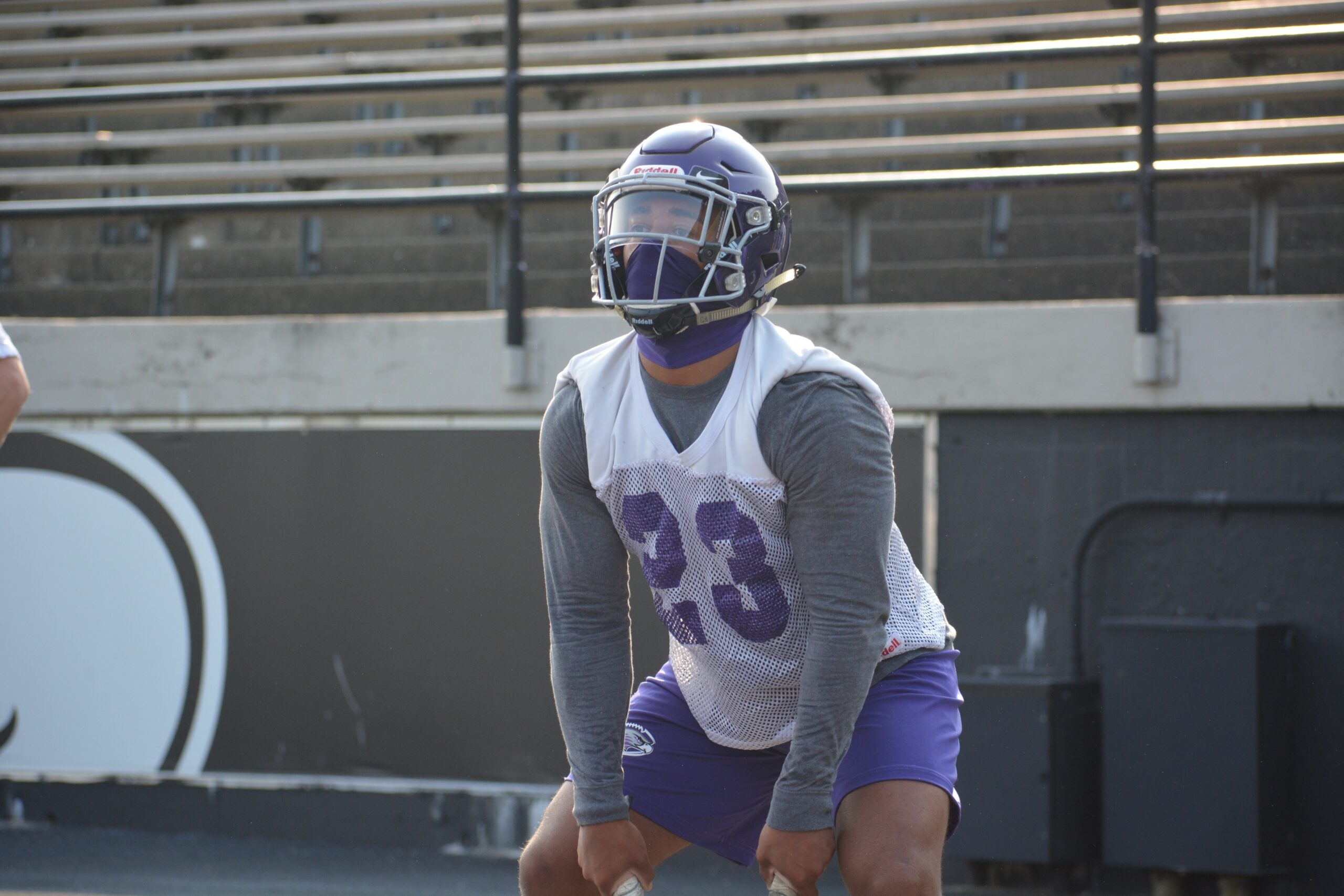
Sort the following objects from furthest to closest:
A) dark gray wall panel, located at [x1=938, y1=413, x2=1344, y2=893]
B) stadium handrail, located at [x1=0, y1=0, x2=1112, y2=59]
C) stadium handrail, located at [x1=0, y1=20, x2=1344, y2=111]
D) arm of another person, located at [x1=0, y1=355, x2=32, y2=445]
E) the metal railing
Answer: stadium handrail, located at [x1=0, y1=0, x2=1112, y2=59], stadium handrail, located at [x1=0, y1=20, x2=1344, y2=111], the metal railing, dark gray wall panel, located at [x1=938, y1=413, x2=1344, y2=893], arm of another person, located at [x1=0, y1=355, x2=32, y2=445]

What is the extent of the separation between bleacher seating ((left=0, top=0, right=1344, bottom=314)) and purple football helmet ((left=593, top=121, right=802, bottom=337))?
320 centimetres

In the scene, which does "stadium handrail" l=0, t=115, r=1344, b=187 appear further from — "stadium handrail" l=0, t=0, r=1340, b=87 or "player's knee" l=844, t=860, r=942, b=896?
"player's knee" l=844, t=860, r=942, b=896

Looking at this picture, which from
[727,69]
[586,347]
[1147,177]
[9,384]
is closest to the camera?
[9,384]

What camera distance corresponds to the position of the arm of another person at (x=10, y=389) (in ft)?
11.4

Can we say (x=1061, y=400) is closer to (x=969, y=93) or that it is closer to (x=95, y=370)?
(x=969, y=93)

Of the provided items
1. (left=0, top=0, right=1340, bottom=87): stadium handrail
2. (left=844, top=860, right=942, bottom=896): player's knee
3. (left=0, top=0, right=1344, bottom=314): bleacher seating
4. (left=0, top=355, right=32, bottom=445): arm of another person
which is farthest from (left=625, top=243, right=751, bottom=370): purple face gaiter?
(left=0, top=0, right=1340, bottom=87): stadium handrail

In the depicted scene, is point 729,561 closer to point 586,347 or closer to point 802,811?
point 802,811

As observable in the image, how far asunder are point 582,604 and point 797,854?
60cm

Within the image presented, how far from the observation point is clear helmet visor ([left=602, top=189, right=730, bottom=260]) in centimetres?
246

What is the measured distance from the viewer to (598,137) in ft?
26.8

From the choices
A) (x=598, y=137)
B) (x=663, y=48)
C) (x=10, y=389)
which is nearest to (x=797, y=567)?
(x=10, y=389)

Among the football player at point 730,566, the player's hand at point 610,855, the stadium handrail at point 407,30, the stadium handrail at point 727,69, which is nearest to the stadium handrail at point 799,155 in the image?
the stadium handrail at point 727,69

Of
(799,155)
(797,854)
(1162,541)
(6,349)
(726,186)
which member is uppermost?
(799,155)

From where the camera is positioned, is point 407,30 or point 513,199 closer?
point 513,199
